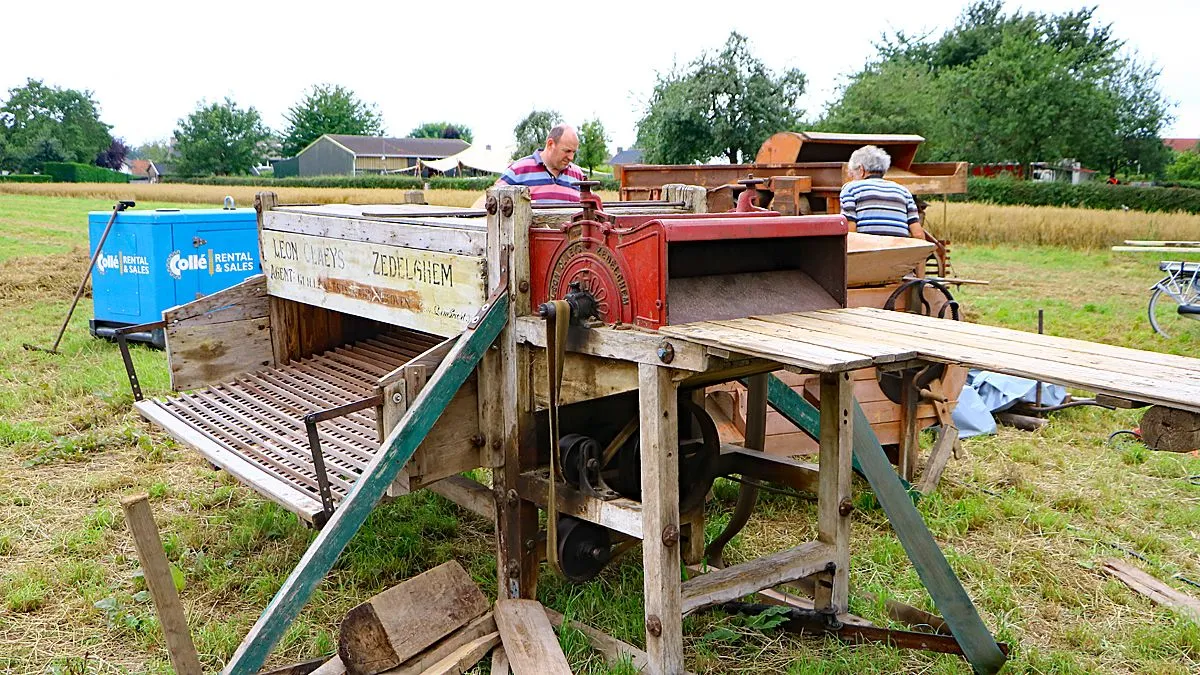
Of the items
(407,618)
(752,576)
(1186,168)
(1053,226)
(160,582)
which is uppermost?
(1186,168)

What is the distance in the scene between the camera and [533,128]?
4544cm

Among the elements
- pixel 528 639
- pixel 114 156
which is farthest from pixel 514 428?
pixel 114 156

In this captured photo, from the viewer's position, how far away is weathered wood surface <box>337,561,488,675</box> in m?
3.29

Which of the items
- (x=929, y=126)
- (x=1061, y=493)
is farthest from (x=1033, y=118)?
(x=1061, y=493)

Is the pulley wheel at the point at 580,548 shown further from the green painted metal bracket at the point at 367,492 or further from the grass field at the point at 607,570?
the green painted metal bracket at the point at 367,492

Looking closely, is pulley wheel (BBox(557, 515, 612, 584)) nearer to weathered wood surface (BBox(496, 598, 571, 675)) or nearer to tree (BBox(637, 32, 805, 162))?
weathered wood surface (BBox(496, 598, 571, 675))

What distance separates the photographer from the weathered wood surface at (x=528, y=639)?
127 inches

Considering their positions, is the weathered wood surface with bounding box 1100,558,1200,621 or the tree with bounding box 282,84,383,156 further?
the tree with bounding box 282,84,383,156

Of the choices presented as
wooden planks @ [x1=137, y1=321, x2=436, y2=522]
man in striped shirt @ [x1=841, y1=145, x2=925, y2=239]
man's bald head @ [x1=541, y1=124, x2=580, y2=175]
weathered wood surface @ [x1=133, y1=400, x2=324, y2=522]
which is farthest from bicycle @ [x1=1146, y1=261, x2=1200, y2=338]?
weathered wood surface @ [x1=133, y1=400, x2=324, y2=522]

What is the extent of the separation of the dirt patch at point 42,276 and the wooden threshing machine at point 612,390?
32.3ft

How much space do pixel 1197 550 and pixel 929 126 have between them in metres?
34.5

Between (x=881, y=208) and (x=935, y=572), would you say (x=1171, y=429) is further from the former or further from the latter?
(x=881, y=208)

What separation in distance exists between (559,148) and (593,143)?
3863cm

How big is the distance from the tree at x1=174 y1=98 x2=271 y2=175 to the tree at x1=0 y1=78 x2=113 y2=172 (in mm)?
10449
